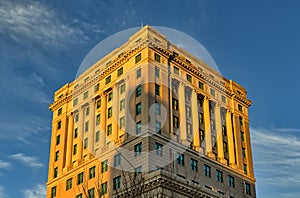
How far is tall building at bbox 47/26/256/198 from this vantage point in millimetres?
60750

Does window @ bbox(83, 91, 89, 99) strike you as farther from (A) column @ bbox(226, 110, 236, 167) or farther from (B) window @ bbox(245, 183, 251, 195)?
(B) window @ bbox(245, 183, 251, 195)

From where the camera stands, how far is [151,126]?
60469mm

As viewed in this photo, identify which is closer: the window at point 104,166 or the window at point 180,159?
the window at point 180,159

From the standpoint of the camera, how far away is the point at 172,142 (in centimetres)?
6216

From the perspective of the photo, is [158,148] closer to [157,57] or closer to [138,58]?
[157,57]

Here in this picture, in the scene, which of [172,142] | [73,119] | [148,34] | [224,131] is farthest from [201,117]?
[73,119]

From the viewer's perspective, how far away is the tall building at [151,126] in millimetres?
60750

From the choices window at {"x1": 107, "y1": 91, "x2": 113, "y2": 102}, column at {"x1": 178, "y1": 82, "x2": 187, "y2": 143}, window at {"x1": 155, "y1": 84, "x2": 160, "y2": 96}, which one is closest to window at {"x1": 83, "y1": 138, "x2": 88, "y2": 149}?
window at {"x1": 107, "y1": 91, "x2": 113, "y2": 102}

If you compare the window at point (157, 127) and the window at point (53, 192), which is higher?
the window at point (157, 127)

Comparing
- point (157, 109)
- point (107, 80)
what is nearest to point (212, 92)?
point (157, 109)

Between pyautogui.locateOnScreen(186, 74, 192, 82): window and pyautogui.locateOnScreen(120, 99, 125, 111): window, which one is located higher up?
pyautogui.locateOnScreen(186, 74, 192, 82): window

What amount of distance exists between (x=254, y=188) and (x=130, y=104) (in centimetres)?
2615

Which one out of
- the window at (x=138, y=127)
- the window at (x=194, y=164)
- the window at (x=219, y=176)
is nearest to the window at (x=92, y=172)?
the window at (x=138, y=127)

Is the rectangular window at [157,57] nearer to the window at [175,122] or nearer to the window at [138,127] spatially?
the window at [175,122]
